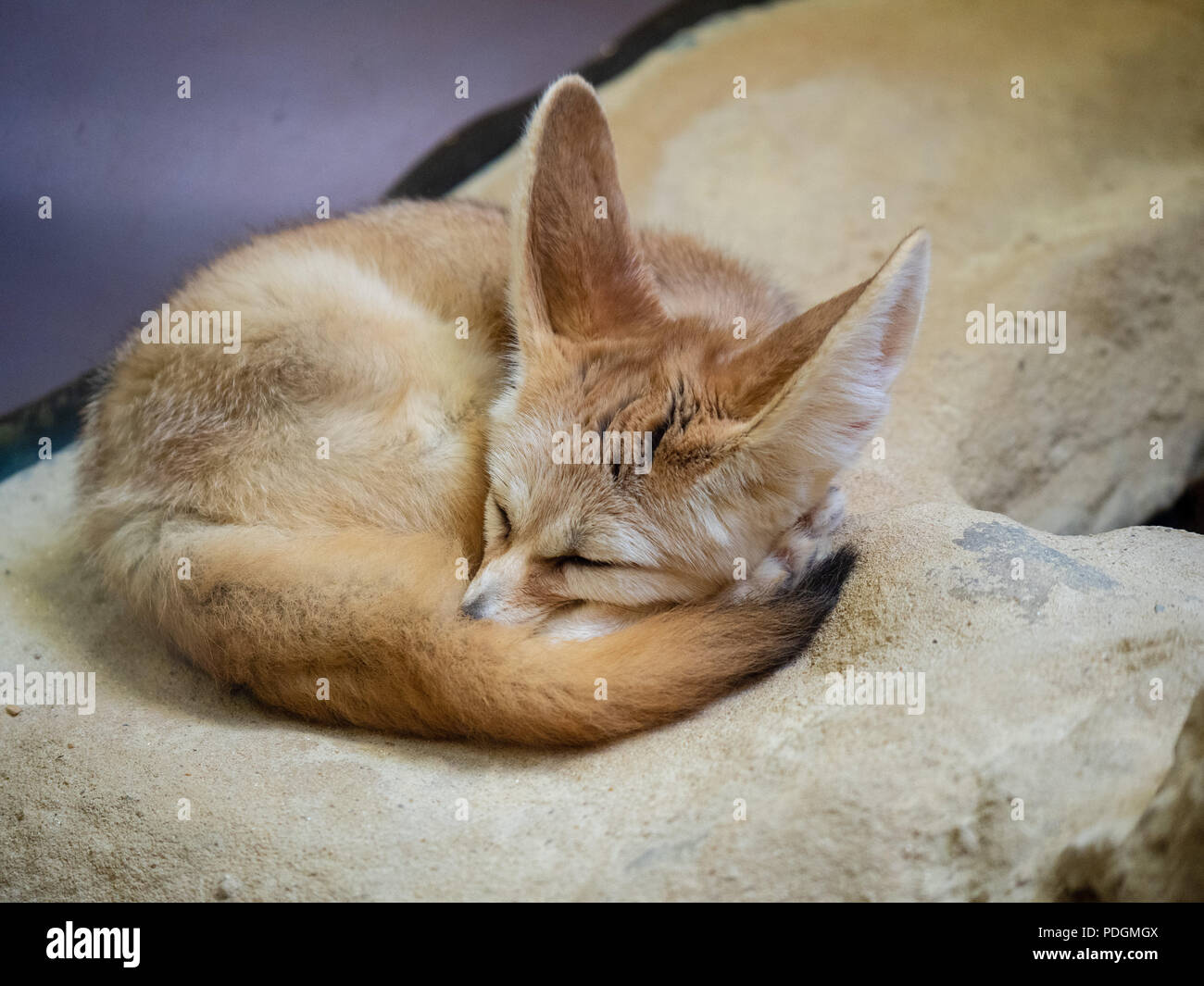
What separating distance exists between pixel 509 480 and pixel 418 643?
45cm

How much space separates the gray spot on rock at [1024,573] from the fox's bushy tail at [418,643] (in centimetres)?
28

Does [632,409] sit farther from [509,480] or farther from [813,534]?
[813,534]

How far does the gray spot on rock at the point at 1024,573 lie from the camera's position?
1940mm

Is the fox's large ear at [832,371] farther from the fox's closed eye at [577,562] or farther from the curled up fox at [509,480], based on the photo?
the fox's closed eye at [577,562]

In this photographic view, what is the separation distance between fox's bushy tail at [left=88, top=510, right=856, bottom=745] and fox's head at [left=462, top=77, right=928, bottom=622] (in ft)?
0.44

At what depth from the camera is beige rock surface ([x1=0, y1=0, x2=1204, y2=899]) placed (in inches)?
61.1

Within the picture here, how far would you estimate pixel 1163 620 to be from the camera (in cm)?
181

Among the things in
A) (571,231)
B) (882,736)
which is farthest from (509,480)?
(882,736)

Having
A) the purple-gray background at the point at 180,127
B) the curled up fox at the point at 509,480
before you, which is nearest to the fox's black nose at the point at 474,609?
the curled up fox at the point at 509,480

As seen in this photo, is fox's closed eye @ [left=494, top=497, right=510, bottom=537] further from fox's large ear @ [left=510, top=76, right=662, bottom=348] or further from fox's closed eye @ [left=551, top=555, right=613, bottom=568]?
fox's large ear @ [left=510, top=76, right=662, bottom=348]

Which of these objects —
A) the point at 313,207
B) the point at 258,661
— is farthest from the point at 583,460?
the point at 313,207

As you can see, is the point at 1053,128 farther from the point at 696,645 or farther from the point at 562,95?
the point at 696,645

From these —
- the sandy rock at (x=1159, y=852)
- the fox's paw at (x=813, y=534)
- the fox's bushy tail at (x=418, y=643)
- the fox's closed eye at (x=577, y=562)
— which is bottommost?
the sandy rock at (x=1159, y=852)

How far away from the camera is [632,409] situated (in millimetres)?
2191
